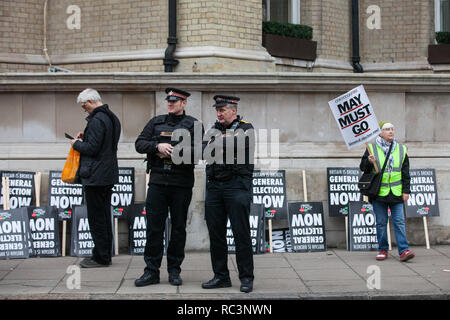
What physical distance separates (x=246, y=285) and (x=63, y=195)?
3.41 metres

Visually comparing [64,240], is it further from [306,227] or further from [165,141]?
[306,227]

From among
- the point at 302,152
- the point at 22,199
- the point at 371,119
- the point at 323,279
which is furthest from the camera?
the point at 302,152

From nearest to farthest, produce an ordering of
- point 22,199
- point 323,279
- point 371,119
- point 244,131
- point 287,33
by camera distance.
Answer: point 244,131 → point 323,279 → point 371,119 → point 22,199 → point 287,33

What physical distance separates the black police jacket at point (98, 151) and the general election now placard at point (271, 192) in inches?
86.6

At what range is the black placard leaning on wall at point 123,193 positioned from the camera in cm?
909

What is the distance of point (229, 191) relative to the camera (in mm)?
6844

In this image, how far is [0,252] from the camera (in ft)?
28.0

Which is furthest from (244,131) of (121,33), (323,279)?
(121,33)

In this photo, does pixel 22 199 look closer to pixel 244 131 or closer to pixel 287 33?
pixel 244 131

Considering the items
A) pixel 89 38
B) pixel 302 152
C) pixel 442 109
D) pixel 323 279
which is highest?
pixel 89 38

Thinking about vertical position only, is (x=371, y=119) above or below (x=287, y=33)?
below

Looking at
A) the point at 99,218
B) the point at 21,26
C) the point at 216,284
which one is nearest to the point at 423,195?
the point at 216,284

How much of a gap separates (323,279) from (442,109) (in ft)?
12.5

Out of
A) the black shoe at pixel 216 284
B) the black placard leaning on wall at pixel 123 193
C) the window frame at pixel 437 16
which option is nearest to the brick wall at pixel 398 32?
the window frame at pixel 437 16
